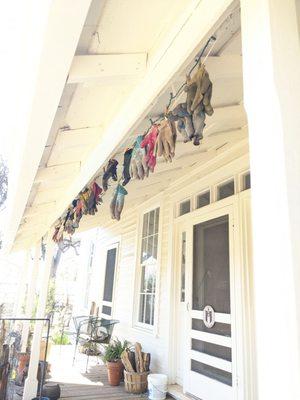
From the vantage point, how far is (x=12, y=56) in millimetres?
1621

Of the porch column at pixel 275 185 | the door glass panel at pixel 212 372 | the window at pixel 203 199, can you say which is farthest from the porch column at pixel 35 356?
the porch column at pixel 275 185

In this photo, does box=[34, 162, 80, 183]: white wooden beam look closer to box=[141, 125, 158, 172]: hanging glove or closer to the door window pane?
A: box=[141, 125, 158, 172]: hanging glove

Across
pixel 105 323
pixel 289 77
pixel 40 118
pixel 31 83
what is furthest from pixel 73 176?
pixel 105 323

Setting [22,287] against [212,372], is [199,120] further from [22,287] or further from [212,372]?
[22,287]

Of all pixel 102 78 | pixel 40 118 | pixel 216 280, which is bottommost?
pixel 216 280

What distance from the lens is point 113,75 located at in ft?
4.92

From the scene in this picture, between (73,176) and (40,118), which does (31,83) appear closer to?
(40,118)

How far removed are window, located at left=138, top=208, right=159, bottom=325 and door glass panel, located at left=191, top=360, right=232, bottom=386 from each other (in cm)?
139

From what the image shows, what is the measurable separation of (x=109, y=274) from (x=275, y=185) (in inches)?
275

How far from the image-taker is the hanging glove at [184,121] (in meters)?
1.39

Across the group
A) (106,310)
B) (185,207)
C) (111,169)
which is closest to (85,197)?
(111,169)

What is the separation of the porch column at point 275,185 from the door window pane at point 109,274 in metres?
6.53

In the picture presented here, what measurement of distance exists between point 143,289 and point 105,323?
4.22 feet

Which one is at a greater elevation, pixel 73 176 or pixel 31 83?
pixel 73 176
